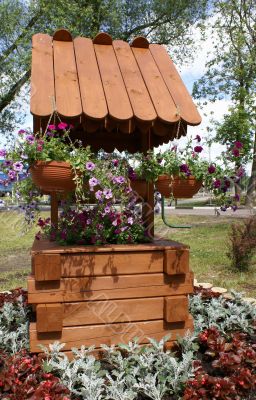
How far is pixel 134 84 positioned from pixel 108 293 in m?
1.55

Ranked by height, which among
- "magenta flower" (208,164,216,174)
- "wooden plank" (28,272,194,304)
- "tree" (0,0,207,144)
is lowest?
"wooden plank" (28,272,194,304)

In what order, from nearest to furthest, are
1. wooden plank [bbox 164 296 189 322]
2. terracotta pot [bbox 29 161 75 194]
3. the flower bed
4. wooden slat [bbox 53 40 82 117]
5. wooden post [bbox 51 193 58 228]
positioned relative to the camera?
1. the flower bed
2. terracotta pot [bbox 29 161 75 194]
3. wooden slat [bbox 53 40 82 117]
4. wooden plank [bbox 164 296 189 322]
5. wooden post [bbox 51 193 58 228]

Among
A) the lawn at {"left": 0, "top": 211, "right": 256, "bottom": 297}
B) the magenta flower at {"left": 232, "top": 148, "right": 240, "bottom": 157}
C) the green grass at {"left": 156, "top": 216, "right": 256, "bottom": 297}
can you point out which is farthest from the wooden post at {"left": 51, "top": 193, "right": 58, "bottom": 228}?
the green grass at {"left": 156, "top": 216, "right": 256, "bottom": 297}

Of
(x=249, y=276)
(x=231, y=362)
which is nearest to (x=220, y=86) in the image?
(x=249, y=276)

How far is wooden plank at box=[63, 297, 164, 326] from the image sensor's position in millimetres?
2738

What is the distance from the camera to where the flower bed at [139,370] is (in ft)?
7.54

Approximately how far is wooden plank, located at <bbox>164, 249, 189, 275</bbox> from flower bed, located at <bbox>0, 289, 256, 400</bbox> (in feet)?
1.56

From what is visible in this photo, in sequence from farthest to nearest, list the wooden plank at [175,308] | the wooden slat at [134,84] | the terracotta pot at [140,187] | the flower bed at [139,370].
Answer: the terracotta pot at [140,187] → the wooden plank at [175,308] → the wooden slat at [134,84] → the flower bed at [139,370]

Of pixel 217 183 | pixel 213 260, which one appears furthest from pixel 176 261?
pixel 213 260

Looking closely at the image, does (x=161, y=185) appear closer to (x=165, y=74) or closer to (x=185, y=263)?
(x=185, y=263)

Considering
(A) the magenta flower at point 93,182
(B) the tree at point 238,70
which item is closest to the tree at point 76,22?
(B) the tree at point 238,70

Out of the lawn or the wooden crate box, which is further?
the lawn

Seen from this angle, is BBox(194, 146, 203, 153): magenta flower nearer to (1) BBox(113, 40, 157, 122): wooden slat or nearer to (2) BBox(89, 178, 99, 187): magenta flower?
(1) BBox(113, 40, 157, 122): wooden slat

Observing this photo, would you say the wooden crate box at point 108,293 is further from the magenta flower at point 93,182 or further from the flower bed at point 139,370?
the magenta flower at point 93,182
